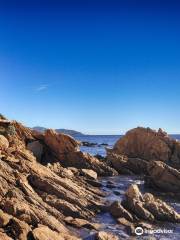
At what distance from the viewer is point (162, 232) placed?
30.6m

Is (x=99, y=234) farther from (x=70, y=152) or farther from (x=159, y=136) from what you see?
(x=159, y=136)

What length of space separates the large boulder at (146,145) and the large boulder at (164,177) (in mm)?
20814

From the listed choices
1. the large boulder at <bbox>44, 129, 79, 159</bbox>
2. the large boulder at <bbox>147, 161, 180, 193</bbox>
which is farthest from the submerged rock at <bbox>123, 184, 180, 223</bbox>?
the large boulder at <bbox>44, 129, 79, 159</bbox>

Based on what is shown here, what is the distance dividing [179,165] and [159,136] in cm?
854

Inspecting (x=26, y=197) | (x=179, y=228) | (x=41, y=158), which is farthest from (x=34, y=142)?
(x=179, y=228)

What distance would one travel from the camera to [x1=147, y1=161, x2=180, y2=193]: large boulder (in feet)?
159

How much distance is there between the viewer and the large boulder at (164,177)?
4853 centimetres

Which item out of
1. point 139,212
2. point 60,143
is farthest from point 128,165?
point 139,212

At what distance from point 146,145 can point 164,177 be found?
87.9 ft

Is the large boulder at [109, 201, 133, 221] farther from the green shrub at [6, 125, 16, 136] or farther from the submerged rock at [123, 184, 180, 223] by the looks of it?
the green shrub at [6, 125, 16, 136]

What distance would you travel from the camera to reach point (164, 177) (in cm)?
4962

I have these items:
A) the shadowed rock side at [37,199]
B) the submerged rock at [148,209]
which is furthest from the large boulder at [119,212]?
the shadowed rock side at [37,199]

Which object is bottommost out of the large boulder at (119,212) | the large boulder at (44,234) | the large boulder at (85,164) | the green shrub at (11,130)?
the large boulder at (119,212)

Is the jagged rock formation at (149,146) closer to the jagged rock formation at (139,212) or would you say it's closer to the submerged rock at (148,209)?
the submerged rock at (148,209)
